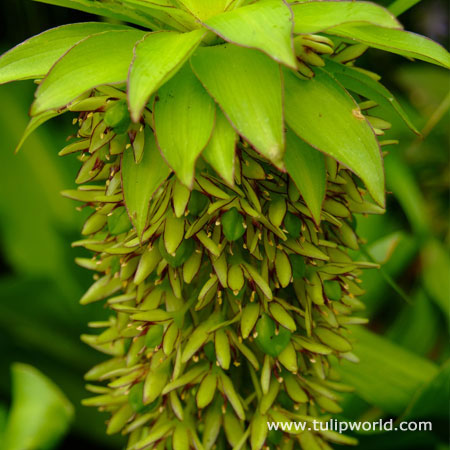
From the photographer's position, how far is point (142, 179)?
669 mm

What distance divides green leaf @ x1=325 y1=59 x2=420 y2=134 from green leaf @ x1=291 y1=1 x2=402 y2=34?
0.28ft

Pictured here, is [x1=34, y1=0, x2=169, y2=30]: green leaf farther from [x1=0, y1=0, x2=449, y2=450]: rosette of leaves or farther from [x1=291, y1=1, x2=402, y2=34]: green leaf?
[x1=291, y1=1, x2=402, y2=34]: green leaf

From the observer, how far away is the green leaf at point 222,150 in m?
0.58

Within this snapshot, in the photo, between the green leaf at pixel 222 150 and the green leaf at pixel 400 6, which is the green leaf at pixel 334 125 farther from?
the green leaf at pixel 400 6

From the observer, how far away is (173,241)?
2.24 feet

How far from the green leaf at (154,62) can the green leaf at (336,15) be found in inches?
4.1

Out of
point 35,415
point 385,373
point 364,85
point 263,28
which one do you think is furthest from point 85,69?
point 385,373

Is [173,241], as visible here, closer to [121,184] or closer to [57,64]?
[121,184]

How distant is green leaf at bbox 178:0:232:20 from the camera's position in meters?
0.67

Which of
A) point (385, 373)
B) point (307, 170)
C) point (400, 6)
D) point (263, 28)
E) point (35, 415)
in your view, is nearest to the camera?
point (263, 28)

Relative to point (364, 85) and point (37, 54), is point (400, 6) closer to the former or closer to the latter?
point (364, 85)

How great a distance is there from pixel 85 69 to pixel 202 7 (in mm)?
148

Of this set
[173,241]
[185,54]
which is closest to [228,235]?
[173,241]

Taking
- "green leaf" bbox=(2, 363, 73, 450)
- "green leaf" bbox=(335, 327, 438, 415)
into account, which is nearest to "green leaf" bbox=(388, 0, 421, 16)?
"green leaf" bbox=(335, 327, 438, 415)
